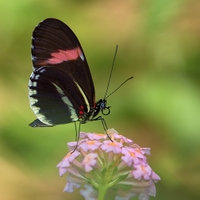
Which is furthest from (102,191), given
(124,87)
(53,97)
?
(124,87)

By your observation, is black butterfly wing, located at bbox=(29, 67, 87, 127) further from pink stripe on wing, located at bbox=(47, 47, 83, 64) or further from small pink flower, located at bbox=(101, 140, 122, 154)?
small pink flower, located at bbox=(101, 140, 122, 154)

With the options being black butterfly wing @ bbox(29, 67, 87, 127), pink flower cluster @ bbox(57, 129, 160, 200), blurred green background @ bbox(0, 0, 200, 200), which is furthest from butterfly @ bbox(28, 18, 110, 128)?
blurred green background @ bbox(0, 0, 200, 200)

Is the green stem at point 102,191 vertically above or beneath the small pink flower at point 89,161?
beneath

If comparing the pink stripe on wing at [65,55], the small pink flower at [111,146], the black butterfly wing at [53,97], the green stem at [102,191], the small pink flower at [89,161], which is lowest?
the green stem at [102,191]

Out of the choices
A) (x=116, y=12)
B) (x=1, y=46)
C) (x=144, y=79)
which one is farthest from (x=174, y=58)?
(x=1, y=46)

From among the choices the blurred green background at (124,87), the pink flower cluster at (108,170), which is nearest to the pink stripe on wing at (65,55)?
the pink flower cluster at (108,170)

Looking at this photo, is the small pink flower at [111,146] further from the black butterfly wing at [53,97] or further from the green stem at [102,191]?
the black butterfly wing at [53,97]
